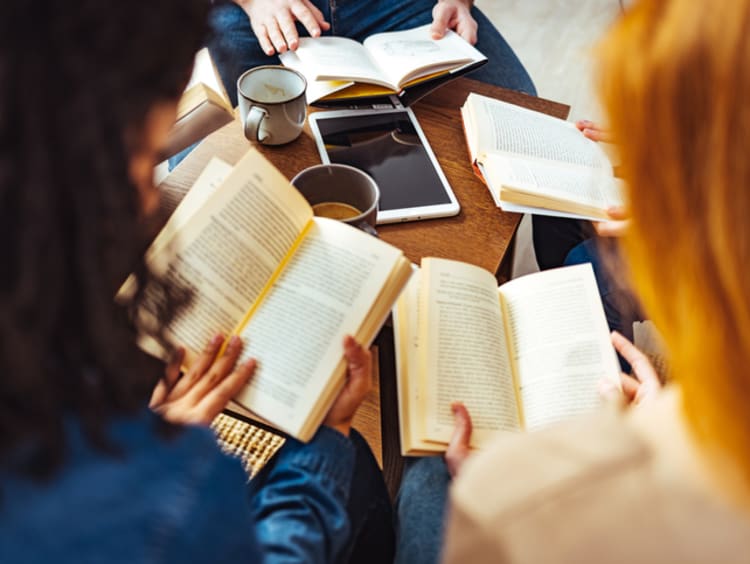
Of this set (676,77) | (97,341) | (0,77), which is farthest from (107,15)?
(676,77)

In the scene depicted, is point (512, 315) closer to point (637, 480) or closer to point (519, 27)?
point (637, 480)

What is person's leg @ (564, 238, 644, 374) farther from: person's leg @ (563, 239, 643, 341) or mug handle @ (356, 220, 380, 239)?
mug handle @ (356, 220, 380, 239)

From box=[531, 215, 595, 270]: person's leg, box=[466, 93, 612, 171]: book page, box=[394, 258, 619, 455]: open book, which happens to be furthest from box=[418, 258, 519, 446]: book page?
box=[531, 215, 595, 270]: person's leg

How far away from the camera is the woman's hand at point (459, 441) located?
644mm

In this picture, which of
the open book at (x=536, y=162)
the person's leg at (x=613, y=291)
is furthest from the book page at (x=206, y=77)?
the person's leg at (x=613, y=291)

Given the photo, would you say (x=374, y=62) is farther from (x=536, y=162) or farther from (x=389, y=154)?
(x=536, y=162)

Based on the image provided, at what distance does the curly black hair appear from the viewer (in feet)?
1.04

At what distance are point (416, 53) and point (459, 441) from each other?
648 mm

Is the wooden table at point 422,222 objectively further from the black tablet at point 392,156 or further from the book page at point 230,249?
the book page at point 230,249

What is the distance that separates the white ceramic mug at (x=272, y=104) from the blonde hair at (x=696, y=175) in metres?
0.54

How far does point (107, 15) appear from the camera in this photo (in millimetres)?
332

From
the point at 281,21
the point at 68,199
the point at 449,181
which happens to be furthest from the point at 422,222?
the point at 68,199

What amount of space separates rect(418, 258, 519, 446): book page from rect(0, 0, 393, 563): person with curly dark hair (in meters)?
0.29

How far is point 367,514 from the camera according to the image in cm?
72
